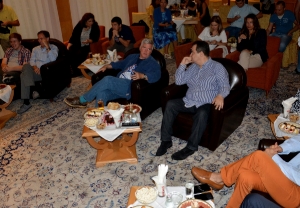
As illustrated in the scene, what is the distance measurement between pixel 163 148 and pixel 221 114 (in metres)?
0.76

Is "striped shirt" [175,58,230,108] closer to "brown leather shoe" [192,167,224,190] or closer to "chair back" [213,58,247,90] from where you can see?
"chair back" [213,58,247,90]

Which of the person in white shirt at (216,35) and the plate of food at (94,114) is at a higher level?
the person in white shirt at (216,35)

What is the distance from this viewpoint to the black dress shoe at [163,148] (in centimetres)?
337

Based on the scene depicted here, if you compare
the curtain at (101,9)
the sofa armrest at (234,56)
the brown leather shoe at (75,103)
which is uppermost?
the curtain at (101,9)

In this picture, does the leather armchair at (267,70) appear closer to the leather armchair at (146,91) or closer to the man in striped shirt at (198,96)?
the leather armchair at (146,91)

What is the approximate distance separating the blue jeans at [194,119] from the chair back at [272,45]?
2.16 meters

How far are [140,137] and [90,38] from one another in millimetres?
2785

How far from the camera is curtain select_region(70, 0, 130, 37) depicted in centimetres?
695

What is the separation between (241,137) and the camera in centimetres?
365

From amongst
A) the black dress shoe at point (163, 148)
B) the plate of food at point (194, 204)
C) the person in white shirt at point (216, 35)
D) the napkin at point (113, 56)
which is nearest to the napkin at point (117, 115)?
the black dress shoe at point (163, 148)

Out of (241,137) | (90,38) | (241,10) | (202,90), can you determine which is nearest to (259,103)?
(241,137)

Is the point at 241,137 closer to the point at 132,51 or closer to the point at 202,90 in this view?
the point at 202,90

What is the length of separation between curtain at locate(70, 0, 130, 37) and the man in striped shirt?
14.4 feet

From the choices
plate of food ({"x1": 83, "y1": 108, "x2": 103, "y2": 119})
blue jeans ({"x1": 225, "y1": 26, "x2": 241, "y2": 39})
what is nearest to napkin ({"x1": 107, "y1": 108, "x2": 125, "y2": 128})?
plate of food ({"x1": 83, "y1": 108, "x2": 103, "y2": 119})
